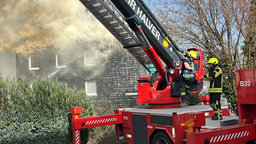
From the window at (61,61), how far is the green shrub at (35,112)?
10.2 m

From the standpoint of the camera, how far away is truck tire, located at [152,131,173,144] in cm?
634

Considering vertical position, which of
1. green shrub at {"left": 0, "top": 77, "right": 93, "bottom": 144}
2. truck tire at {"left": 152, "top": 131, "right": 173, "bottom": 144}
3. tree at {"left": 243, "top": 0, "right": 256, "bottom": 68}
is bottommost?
truck tire at {"left": 152, "top": 131, "right": 173, "bottom": 144}

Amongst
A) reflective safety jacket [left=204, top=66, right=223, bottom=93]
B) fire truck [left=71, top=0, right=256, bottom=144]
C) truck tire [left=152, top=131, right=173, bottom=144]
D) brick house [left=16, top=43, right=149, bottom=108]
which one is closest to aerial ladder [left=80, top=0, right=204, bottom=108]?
fire truck [left=71, top=0, right=256, bottom=144]

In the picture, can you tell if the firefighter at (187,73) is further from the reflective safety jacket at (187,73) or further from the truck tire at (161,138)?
the truck tire at (161,138)

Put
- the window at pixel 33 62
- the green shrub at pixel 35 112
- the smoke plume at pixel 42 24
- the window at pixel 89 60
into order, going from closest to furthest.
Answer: the green shrub at pixel 35 112, the window at pixel 89 60, the smoke plume at pixel 42 24, the window at pixel 33 62

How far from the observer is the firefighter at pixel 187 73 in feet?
25.7

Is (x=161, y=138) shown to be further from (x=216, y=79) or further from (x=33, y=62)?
(x=33, y=62)

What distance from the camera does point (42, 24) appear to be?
64.3 feet

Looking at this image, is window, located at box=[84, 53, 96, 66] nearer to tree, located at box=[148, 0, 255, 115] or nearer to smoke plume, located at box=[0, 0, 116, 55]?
smoke plume, located at box=[0, 0, 116, 55]

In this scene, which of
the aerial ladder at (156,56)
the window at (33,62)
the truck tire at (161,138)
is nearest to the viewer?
the truck tire at (161,138)

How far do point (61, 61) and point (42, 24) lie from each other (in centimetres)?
351

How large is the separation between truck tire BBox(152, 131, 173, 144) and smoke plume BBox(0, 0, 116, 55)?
12.4 m

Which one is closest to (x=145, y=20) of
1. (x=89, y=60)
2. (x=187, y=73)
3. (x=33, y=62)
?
(x=187, y=73)

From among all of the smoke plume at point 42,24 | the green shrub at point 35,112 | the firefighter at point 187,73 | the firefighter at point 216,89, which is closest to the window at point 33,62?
the smoke plume at point 42,24
